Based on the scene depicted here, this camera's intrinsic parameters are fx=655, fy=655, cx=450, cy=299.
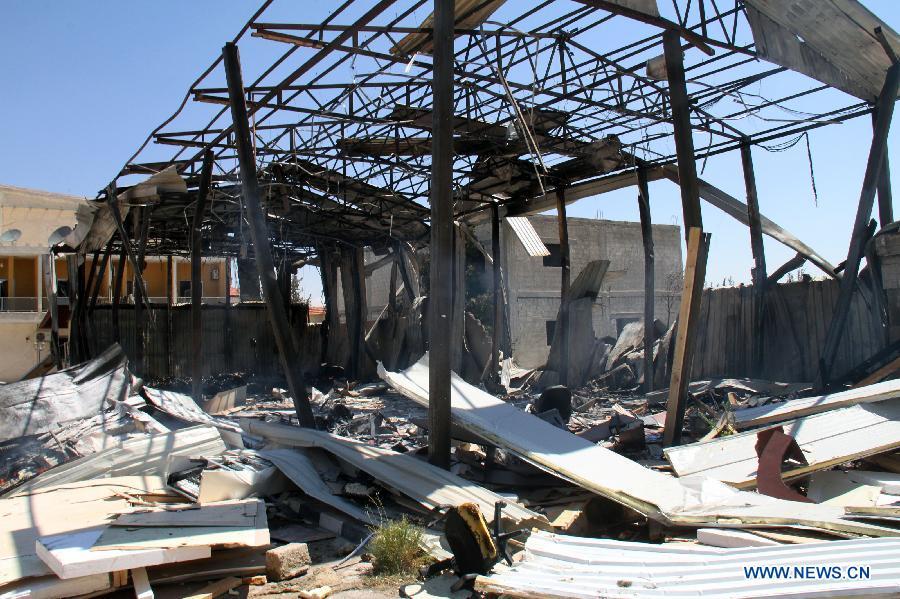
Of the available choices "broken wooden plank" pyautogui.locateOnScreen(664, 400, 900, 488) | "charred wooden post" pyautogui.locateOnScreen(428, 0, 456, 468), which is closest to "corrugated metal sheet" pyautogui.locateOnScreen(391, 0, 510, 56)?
"charred wooden post" pyautogui.locateOnScreen(428, 0, 456, 468)

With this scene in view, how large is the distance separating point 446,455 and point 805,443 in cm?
344

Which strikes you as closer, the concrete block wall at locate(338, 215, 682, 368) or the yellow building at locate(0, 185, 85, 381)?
the concrete block wall at locate(338, 215, 682, 368)

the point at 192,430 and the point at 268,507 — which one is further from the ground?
the point at 192,430

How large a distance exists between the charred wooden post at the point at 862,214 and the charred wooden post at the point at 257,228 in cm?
788

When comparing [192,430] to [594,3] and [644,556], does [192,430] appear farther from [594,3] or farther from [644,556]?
[594,3]

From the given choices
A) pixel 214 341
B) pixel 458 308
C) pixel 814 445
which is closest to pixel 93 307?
pixel 214 341

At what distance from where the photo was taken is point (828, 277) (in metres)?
11.8

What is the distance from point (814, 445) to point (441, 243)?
4.01 m

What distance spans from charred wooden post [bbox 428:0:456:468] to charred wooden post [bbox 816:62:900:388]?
6.84 metres

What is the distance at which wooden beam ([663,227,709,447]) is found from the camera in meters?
7.35

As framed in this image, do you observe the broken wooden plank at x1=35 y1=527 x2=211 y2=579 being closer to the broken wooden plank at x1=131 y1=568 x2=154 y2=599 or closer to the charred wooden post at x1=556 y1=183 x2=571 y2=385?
the broken wooden plank at x1=131 y1=568 x2=154 y2=599

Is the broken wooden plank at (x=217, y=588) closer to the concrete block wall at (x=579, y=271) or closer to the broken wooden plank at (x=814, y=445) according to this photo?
the broken wooden plank at (x=814, y=445)

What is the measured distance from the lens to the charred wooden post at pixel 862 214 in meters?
9.73

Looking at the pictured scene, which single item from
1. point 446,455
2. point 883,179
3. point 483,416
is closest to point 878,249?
point 883,179
